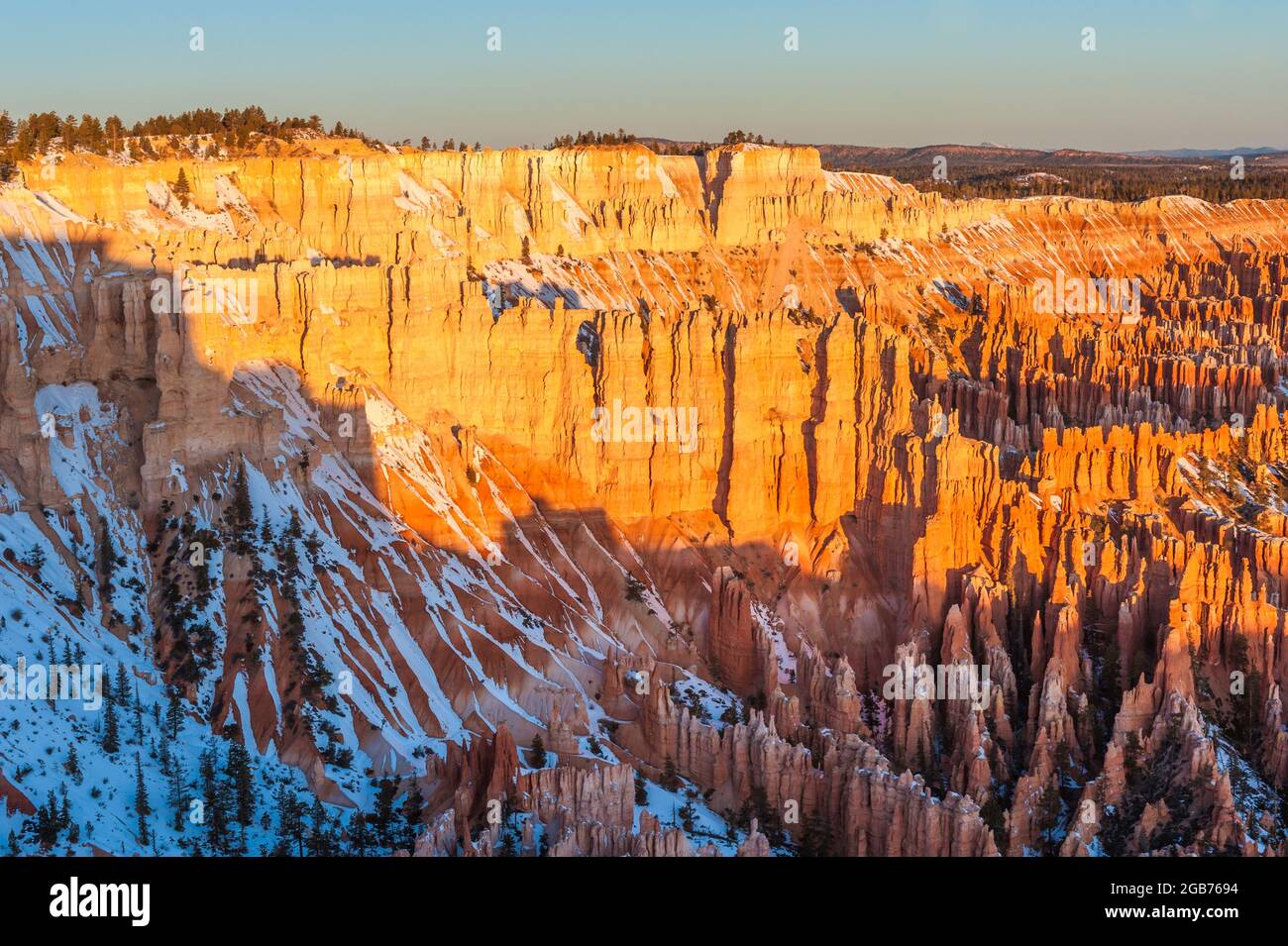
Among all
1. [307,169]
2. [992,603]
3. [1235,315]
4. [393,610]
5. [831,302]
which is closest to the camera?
[393,610]

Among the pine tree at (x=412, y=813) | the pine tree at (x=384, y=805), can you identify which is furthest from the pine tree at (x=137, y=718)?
the pine tree at (x=412, y=813)

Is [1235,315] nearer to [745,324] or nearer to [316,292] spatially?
[745,324]

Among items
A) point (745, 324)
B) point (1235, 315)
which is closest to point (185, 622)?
point (745, 324)

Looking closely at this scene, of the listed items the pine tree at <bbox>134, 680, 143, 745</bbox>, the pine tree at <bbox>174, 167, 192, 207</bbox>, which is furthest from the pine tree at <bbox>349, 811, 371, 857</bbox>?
the pine tree at <bbox>174, 167, 192, 207</bbox>

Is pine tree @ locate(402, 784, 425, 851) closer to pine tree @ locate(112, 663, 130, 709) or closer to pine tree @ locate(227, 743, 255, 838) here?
pine tree @ locate(227, 743, 255, 838)

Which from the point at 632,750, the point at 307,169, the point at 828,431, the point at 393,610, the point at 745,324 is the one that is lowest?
the point at 632,750

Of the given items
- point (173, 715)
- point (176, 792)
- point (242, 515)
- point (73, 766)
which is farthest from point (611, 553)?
point (73, 766)
